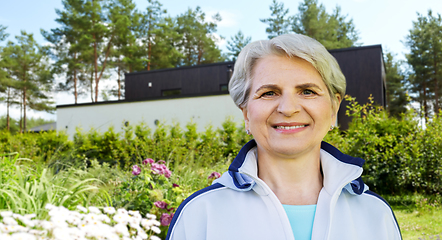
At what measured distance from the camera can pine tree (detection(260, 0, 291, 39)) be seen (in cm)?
2814

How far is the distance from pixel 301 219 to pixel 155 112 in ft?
47.5

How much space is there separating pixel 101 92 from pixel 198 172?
88.5ft

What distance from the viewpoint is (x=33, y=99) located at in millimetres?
34219

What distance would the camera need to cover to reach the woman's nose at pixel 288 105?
1.31 m

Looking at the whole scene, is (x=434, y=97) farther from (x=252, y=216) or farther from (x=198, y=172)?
(x=252, y=216)

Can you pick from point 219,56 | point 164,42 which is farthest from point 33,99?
point 219,56

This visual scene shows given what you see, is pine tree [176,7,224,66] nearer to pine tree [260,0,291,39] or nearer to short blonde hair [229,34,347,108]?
pine tree [260,0,291,39]

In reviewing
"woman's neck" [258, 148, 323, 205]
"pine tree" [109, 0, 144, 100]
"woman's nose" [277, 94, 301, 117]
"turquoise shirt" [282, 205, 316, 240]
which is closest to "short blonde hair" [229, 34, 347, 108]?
"woman's nose" [277, 94, 301, 117]

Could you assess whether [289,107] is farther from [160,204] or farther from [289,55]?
[160,204]

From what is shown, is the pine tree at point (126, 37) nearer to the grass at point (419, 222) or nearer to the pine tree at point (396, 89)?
→ the pine tree at point (396, 89)

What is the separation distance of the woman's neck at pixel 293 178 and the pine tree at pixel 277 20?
2772 cm

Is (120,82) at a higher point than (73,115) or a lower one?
higher

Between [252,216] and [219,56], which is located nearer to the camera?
[252,216]

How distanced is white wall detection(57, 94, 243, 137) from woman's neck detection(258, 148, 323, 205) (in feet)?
37.0
